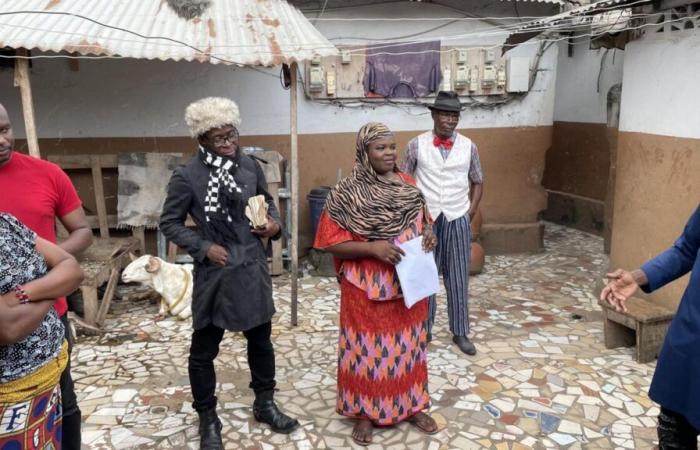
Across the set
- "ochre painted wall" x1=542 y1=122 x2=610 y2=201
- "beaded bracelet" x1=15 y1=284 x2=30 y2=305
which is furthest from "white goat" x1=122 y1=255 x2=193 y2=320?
"ochre painted wall" x1=542 y1=122 x2=610 y2=201

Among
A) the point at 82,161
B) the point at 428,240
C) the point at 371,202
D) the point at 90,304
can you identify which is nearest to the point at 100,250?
the point at 90,304

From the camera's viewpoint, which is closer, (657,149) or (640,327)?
(640,327)

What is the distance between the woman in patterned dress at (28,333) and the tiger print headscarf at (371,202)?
1.37 m

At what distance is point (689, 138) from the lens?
4383mm

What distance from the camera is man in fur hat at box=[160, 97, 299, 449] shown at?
2844 millimetres

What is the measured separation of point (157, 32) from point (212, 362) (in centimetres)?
324

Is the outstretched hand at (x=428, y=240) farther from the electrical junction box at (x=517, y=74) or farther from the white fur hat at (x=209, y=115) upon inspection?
the electrical junction box at (x=517, y=74)

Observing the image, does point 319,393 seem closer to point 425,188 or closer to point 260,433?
point 260,433

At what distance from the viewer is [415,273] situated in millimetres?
2900

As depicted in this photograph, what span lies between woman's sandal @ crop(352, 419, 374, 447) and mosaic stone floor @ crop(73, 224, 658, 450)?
45 mm

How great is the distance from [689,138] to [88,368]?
4979 millimetres

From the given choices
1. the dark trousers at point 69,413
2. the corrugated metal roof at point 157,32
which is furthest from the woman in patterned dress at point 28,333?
the corrugated metal roof at point 157,32

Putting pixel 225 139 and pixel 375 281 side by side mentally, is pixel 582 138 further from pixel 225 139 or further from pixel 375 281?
pixel 225 139

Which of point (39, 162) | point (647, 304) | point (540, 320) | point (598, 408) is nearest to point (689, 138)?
point (647, 304)
